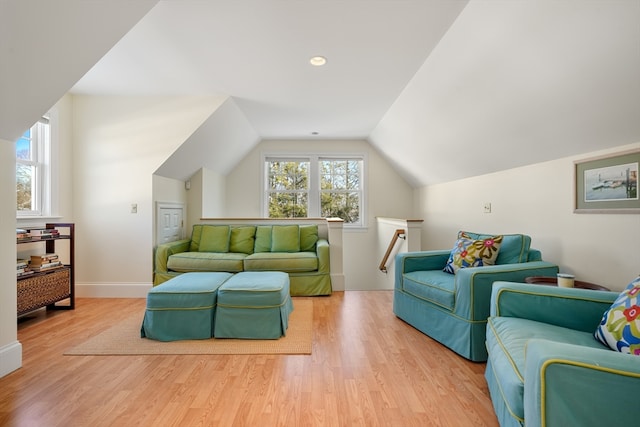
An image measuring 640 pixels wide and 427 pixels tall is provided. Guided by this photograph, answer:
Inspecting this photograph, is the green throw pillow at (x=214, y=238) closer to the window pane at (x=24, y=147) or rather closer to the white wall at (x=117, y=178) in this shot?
the white wall at (x=117, y=178)

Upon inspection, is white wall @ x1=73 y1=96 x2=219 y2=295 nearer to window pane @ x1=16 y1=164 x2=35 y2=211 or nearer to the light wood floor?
window pane @ x1=16 y1=164 x2=35 y2=211

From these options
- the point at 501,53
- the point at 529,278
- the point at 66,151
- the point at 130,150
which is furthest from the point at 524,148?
the point at 66,151

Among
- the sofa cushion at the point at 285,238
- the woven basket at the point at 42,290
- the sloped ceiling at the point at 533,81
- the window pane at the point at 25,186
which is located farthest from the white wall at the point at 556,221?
the window pane at the point at 25,186

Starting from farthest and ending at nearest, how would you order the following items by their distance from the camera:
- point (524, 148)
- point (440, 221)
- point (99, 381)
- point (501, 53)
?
point (440, 221), point (524, 148), point (501, 53), point (99, 381)

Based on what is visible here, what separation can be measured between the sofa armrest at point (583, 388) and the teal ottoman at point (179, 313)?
84.7 inches

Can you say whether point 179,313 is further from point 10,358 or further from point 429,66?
point 429,66

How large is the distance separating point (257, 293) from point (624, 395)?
2082 millimetres

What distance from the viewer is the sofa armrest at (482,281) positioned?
2.13 meters

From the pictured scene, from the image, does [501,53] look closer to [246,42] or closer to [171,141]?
[246,42]

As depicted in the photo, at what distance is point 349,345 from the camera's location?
7.80 feet

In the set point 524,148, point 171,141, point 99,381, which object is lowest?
point 99,381

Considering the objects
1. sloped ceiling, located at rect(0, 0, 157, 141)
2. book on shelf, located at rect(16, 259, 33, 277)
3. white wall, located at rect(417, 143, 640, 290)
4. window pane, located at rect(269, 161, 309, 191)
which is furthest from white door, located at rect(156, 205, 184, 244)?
white wall, located at rect(417, 143, 640, 290)

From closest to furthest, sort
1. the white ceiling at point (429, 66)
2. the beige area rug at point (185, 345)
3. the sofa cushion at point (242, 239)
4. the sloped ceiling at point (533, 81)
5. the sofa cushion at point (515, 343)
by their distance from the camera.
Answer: the sofa cushion at point (515, 343), the sloped ceiling at point (533, 81), the white ceiling at point (429, 66), the beige area rug at point (185, 345), the sofa cushion at point (242, 239)

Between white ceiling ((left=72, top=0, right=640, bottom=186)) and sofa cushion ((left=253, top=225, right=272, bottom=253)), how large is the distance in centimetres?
137
